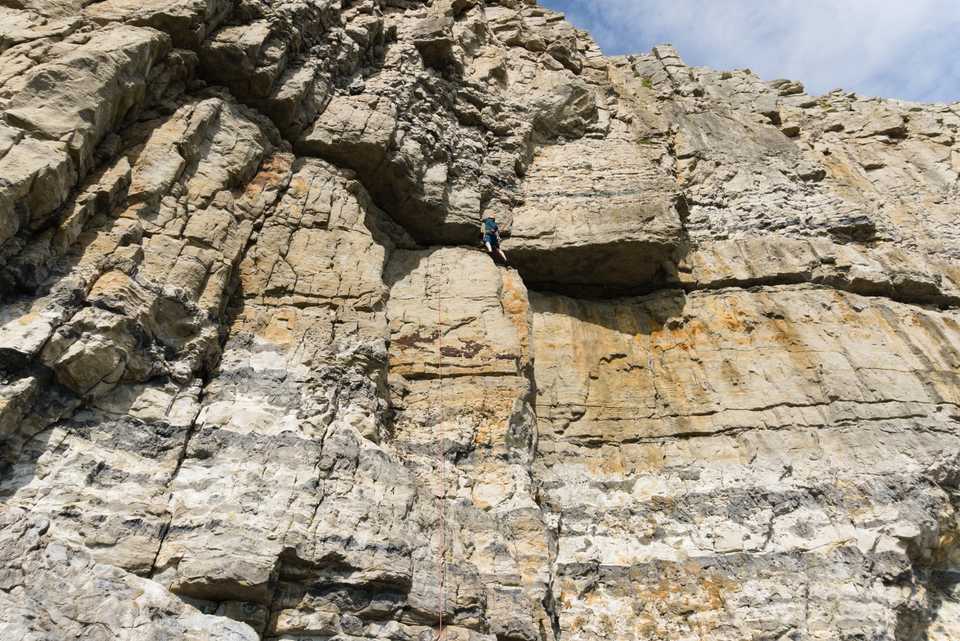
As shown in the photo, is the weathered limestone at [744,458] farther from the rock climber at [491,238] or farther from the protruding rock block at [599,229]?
the rock climber at [491,238]

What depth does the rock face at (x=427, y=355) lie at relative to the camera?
6.82 m

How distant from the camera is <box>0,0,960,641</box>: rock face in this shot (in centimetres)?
682

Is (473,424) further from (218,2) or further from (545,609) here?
(218,2)

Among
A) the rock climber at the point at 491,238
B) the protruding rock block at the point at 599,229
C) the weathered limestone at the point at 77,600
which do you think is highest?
the protruding rock block at the point at 599,229

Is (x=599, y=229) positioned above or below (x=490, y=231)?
above

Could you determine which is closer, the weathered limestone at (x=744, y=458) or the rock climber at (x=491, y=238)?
the weathered limestone at (x=744, y=458)

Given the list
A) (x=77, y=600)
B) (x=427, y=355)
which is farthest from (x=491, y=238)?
(x=77, y=600)

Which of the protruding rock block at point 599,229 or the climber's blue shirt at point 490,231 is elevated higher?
the protruding rock block at point 599,229

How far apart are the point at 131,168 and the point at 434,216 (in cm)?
510

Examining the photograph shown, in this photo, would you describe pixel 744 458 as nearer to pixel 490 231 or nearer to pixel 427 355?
pixel 427 355

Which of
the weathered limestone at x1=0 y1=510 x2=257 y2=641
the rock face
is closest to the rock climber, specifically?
the rock face

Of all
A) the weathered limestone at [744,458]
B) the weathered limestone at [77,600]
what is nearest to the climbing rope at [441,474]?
the weathered limestone at [77,600]

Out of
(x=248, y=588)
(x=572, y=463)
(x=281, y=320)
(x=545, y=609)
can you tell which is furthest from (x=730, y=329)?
(x=248, y=588)

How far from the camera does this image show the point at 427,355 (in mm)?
10211
